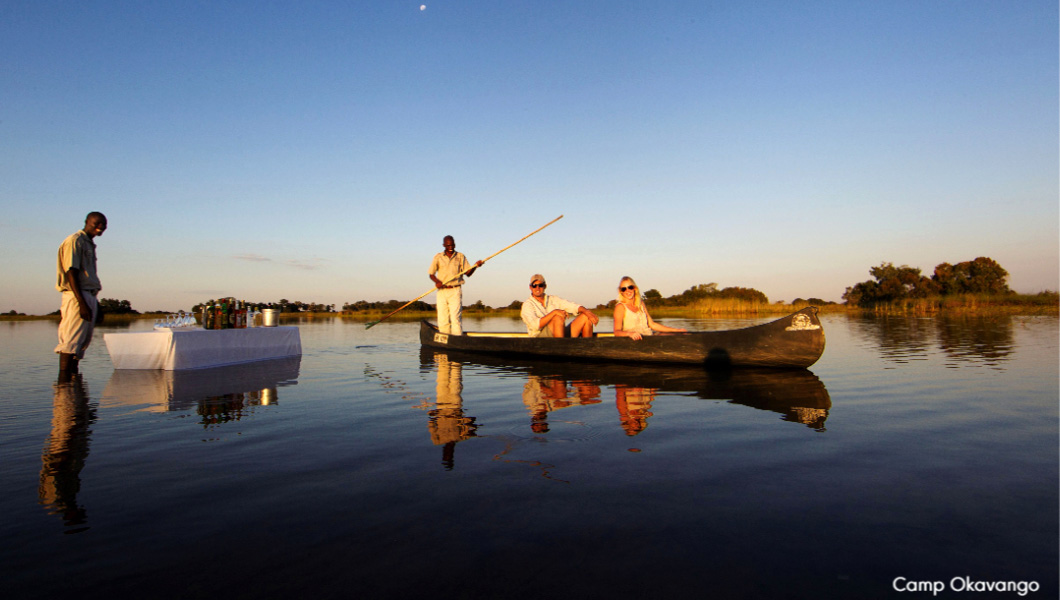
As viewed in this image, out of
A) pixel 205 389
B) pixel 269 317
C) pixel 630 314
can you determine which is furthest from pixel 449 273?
pixel 205 389

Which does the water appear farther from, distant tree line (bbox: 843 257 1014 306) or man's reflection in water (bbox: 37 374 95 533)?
distant tree line (bbox: 843 257 1014 306)

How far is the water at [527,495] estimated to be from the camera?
179cm

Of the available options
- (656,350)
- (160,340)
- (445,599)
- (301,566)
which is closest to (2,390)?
(160,340)

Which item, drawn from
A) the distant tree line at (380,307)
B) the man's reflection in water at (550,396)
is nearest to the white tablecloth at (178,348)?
the man's reflection in water at (550,396)

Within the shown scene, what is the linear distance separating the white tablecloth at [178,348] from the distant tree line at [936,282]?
42.0 metres

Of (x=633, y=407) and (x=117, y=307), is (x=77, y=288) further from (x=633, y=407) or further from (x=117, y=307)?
(x=117, y=307)

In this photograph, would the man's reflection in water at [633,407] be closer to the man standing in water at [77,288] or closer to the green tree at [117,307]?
the man standing in water at [77,288]

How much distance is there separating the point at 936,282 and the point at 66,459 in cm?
4841

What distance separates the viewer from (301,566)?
6.07 ft

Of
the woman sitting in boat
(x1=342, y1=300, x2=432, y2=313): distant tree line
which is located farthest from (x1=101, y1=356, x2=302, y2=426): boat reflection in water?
(x1=342, y1=300, x2=432, y2=313): distant tree line

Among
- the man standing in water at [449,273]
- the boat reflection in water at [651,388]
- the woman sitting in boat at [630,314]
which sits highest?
the man standing in water at [449,273]

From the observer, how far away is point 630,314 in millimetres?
8641

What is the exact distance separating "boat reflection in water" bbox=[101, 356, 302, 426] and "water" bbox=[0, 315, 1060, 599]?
7cm

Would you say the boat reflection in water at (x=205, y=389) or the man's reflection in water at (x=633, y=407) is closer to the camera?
the man's reflection in water at (x=633, y=407)
